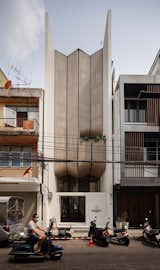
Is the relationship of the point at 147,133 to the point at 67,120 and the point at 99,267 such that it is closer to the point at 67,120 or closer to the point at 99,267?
the point at 67,120

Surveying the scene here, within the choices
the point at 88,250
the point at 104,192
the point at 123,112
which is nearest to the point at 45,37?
the point at 123,112

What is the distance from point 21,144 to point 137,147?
331 inches

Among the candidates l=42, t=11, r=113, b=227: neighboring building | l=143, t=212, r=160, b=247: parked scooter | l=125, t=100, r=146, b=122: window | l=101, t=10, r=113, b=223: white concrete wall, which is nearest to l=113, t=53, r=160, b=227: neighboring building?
l=125, t=100, r=146, b=122: window

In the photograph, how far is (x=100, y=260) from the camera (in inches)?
496

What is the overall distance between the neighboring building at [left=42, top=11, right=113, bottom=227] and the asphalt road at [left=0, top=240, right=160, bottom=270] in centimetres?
891

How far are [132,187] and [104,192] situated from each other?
9.19 ft

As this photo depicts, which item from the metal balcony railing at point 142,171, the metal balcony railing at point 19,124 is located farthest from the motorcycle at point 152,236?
the metal balcony railing at point 19,124

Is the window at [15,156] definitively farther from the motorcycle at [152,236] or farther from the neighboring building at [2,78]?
the motorcycle at [152,236]

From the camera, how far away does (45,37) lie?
25641mm

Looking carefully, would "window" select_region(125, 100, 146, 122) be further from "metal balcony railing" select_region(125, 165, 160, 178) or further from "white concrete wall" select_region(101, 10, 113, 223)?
"metal balcony railing" select_region(125, 165, 160, 178)

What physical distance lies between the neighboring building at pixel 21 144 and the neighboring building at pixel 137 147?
566 centimetres

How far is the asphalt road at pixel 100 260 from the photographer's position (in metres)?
11.4

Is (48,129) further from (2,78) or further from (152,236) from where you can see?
(152,236)

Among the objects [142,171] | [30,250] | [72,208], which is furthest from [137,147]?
[30,250]
